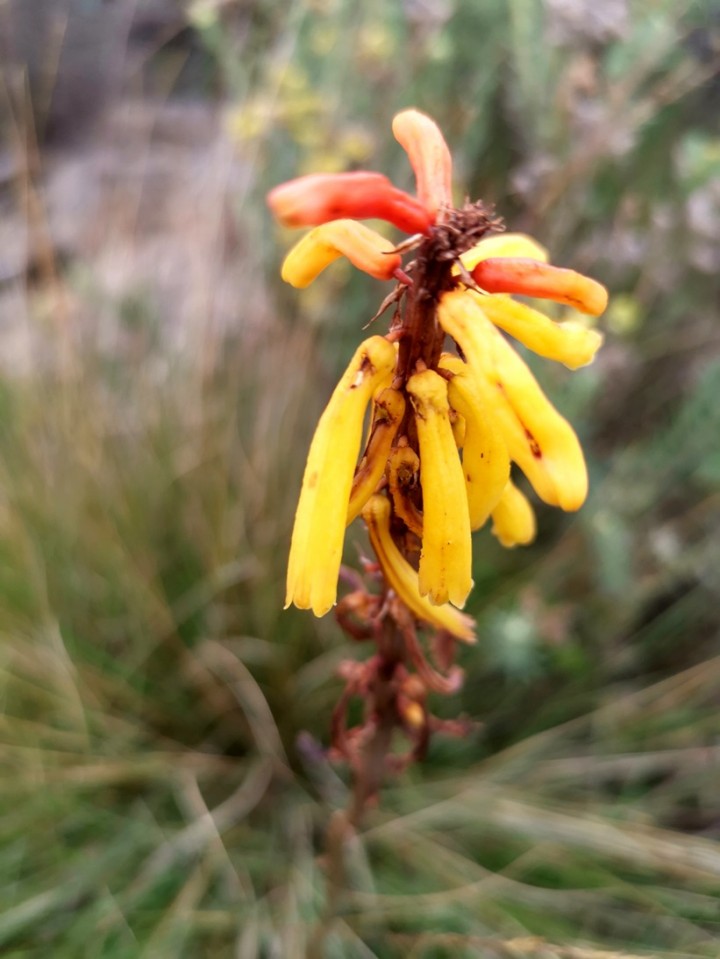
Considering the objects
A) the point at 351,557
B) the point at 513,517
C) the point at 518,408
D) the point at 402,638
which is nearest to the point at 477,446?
the point at 518,408

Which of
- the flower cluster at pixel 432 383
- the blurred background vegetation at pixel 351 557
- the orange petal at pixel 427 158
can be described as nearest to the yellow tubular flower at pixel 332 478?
the flower cluster at pixel 432 383

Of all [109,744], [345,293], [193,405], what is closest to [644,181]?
[345,293]

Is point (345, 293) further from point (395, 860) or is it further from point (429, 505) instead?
point (429, 505)

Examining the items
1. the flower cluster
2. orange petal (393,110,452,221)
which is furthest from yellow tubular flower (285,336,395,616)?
orange petal (393,110,452,221)

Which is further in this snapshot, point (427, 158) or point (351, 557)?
point (351, 557)

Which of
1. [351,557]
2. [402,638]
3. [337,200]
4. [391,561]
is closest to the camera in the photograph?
[337,200]

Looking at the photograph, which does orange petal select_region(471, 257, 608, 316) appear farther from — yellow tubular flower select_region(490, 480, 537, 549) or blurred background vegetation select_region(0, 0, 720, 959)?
blurred background vegetation select_region(0, 0, 720, 959)

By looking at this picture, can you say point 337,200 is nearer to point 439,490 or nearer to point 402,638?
point 439,490
